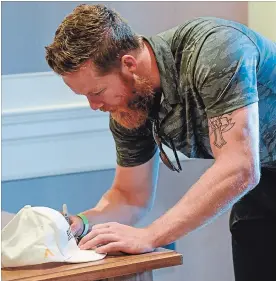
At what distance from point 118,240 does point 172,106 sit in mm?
377

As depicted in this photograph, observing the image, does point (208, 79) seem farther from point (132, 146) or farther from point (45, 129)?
point (45, 129)

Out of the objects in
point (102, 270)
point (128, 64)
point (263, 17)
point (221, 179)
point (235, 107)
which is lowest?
point (102, 270)

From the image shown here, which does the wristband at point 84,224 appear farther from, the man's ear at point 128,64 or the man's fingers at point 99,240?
the man's ear at point 128,64

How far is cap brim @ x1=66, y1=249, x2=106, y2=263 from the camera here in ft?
3.68

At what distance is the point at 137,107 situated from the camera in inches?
57.7

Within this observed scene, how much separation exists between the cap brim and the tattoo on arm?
31 centimetres

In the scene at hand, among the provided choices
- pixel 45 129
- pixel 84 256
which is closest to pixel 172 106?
pixel 84 256

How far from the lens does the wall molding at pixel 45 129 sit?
1.88 meters

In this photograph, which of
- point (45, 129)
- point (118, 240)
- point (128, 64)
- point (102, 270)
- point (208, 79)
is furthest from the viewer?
point (45, 129)

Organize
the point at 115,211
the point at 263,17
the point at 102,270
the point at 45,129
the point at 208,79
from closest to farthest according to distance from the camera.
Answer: the point at 102,270, the point at 208,79, the point at 115,211, the point at 45,129, the point at 263,17

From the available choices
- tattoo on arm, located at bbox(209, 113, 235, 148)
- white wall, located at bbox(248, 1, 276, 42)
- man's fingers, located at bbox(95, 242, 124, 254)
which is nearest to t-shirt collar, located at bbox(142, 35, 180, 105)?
tattoo on arm, located at bbox(209, 113, 235, 148)

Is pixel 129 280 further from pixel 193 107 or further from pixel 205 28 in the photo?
pixel 205 28

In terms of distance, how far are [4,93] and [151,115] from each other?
1.79ft

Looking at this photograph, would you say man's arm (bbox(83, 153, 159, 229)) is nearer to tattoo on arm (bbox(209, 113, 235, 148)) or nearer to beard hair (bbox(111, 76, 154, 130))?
beard hair (bbox(111, 76, 154, 130))
